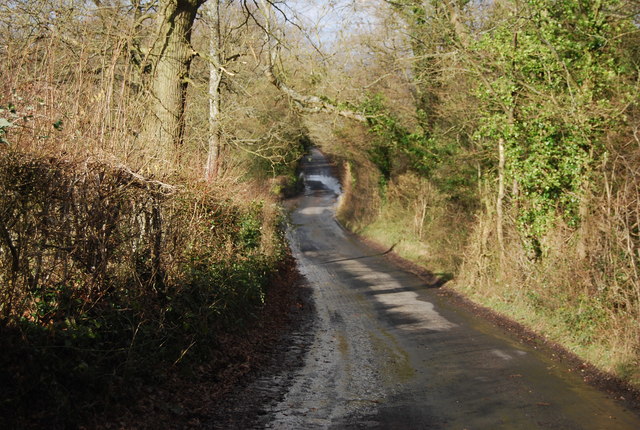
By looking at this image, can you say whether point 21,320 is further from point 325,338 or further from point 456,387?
point 325,338

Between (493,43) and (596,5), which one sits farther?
(493,43)

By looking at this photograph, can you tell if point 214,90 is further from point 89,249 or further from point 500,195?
point 89,249

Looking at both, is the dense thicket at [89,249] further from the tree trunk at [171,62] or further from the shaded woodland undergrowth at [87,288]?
the tree trunk at [171,62]

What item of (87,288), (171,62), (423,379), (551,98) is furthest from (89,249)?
(551,98)

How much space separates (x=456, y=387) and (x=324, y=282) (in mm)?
13003

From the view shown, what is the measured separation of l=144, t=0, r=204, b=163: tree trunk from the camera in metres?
12.0

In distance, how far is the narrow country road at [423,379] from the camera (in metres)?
7.83

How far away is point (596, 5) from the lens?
48.6 ft

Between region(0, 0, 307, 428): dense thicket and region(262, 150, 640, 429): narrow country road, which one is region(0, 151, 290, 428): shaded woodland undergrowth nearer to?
region(0, 0, 307, 428): dense thicket

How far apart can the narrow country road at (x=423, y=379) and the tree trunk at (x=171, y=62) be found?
17.0 ft

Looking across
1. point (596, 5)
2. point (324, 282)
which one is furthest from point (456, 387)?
point (324, 282)

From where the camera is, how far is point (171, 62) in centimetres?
1228

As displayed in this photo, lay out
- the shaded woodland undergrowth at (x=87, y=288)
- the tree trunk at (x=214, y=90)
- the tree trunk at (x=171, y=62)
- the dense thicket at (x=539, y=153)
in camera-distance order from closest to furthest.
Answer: the shaded woodland undergrowth at (x=87, y=288) < the dense thicket at (x=539, y=153) < the tree trunk at (x=171, y=62) < the tree trunk at (x=214, y=90)

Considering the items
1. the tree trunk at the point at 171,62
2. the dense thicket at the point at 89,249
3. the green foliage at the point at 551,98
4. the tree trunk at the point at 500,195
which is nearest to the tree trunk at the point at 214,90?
the tree trunk at the point at 171,62
